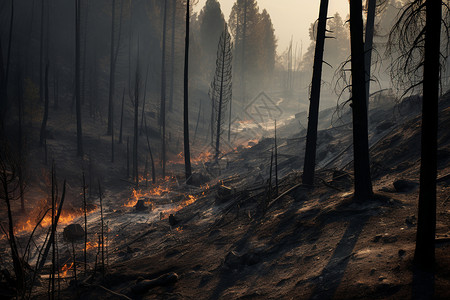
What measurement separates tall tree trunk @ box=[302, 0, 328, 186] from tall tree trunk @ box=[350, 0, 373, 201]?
2.12 m

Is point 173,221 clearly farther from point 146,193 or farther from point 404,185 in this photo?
point 146,193

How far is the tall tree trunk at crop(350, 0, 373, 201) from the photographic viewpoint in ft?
20.2

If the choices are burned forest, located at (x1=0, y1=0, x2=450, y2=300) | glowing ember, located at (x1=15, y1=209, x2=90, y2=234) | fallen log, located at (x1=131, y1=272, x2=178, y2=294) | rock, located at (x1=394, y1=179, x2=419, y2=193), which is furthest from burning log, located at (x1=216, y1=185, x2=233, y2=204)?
glowing ember, located at (x1=15, y1=209, x2=90, y2=234)

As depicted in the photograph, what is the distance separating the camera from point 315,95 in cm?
871

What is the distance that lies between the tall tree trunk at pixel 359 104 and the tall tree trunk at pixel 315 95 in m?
2.12

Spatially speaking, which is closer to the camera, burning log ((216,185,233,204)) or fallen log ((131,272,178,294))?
fallen log ((131,272,178,294))

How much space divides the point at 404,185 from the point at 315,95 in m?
3.21

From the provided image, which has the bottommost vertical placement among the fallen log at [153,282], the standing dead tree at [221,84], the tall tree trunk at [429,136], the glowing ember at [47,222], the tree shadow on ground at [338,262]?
the glowing ember at [47,222]

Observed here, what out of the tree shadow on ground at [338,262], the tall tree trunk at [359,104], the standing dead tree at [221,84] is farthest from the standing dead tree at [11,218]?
the standing dead tree at [221,84]

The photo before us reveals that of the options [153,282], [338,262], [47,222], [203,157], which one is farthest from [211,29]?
[338,262]

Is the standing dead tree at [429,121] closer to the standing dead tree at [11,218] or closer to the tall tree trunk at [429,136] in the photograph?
the tall tree trunk at [429,136]

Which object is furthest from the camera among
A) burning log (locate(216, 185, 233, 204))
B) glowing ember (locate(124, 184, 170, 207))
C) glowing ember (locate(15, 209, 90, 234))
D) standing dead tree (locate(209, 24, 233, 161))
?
standing dead tree (locate(209, 24, 233, 161))

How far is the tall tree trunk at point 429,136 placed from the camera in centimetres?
381

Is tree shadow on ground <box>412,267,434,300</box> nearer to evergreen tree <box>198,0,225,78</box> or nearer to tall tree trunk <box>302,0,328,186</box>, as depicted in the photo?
tall tree trunk <box>302,0,328,186</box>
